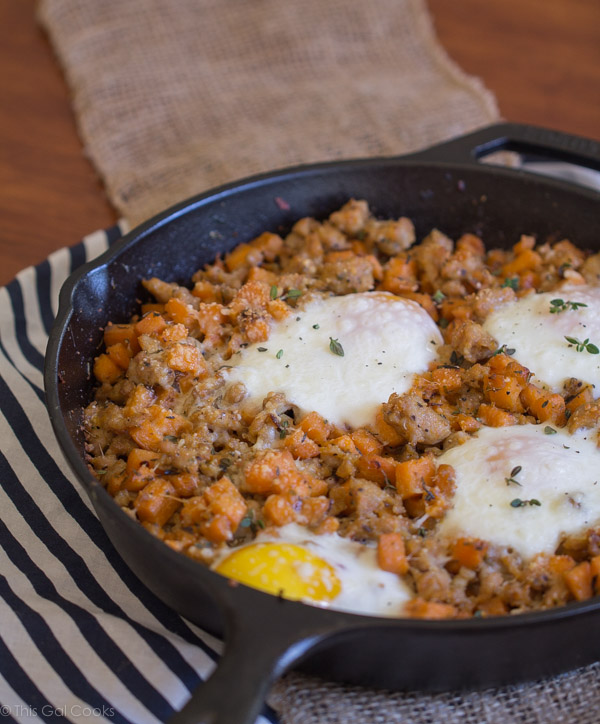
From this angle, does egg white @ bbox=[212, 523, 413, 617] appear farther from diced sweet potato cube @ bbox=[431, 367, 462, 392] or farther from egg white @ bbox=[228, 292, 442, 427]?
diced sweet potato cube @ bbox=[431, 367, 462, 392]

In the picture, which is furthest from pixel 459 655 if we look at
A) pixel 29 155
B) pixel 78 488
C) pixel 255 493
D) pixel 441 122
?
pixel 29 155

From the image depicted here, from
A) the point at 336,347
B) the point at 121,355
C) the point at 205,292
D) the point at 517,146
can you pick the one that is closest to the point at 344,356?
the point at 336,347

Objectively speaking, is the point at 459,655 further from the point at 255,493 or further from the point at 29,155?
the point at 29,155

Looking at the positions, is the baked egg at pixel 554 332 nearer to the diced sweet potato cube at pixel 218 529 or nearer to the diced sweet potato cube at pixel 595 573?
the diced sweet potato cube at pixel 595 573

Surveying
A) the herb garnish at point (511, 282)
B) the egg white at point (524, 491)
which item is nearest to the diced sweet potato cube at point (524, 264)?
the herb garnish at point (511, 282)

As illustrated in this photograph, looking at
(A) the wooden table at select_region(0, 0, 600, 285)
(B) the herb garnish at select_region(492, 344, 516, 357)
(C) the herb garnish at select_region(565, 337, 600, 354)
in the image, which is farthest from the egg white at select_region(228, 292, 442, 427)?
(A) the wooden table at select_region(0, 0, 600, 285)
